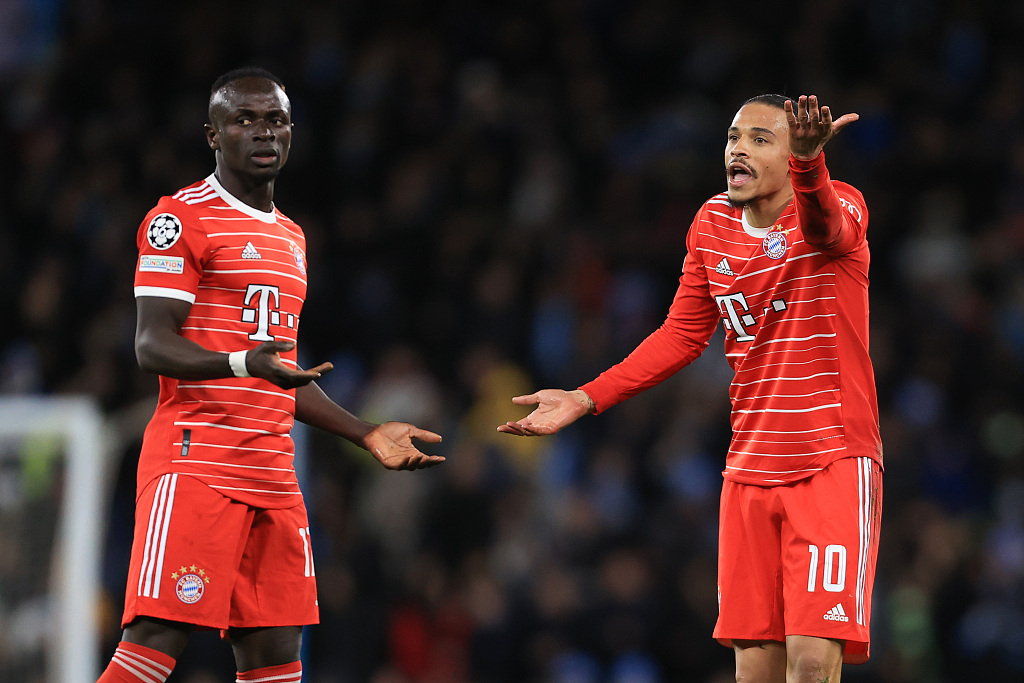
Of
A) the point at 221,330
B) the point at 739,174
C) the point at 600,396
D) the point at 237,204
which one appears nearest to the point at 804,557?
the point at 600,396

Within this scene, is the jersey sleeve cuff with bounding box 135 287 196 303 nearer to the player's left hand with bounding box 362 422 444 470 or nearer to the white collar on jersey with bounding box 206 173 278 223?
the white collar on jersey with bounding box 206 173 278 223

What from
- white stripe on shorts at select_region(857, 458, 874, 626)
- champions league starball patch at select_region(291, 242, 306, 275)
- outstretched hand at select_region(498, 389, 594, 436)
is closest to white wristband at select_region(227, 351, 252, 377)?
champions league starball patch at select_region(291, 242, 306, 275)

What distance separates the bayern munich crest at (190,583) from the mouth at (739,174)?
2.26 metres

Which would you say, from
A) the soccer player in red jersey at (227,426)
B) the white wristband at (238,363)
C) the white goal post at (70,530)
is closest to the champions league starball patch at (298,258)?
the soccer player in red jersey at (227,426)

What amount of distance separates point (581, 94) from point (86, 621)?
7068 millimetres

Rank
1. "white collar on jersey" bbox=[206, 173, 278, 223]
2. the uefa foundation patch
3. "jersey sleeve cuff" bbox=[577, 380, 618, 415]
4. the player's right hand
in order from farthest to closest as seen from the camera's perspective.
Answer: "jersey sleeve cuff" bbox=[577, 380, 618, 415] → "white collar on jersey" bbox=[206, 173, 278, 223] → the uefa foundation patch → the player's right hand

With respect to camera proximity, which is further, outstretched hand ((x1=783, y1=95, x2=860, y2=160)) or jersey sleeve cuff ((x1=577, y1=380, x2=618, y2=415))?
jersey sleeve cuff ((x1=577, y1=380, x2=618, y2=415))

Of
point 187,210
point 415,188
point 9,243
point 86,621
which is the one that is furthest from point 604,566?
point 9,243

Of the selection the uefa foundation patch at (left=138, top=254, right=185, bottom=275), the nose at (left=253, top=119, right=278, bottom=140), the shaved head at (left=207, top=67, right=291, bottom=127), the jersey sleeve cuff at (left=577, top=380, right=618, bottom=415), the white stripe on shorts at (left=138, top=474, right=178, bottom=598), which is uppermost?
the shaved head at (left=207, top=67, right=291, bottom=127)

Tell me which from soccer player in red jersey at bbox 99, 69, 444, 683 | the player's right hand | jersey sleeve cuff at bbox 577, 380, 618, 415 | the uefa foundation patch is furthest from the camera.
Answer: jersey sleeve cuff at bbox 577, 380, 618, 415

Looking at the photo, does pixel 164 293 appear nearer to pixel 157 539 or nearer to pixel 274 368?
pixel 274 368

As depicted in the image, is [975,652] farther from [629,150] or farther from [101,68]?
[101,68]

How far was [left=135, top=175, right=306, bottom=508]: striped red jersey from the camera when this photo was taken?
13.7 feet

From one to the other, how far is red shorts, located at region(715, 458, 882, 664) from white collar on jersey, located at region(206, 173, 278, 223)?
6.28ft
